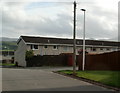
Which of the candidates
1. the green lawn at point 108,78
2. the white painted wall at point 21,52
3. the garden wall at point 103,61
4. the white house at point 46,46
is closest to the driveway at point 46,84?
the green lawn at point 108,78

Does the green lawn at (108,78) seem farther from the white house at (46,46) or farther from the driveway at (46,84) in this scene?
the white house at (46,46)

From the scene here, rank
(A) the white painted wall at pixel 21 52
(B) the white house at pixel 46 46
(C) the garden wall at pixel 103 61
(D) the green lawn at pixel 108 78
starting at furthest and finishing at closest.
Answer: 1. (B) the white house at pixel 46 46
2. (A) the white painted wall at pixel 21 52
3. (C) the garden wall at pixel 103 61
4. (D) the green lawn at pixel 108 78

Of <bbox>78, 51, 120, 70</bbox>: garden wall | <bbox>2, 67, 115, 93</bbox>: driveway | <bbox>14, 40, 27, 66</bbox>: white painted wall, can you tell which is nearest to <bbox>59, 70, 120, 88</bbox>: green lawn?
<bbox>2, 67, 115, 93</bbox>: driveway

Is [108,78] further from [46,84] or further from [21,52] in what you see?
[21,52]

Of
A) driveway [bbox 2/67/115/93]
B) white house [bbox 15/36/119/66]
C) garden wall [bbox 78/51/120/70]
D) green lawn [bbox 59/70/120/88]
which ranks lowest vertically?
driveway [bbox 2/67/115/93]

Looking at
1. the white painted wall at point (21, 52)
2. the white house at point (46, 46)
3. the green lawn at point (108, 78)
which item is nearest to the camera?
the green lawn at point (108, 78)

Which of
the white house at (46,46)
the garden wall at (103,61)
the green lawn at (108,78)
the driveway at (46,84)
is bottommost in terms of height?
the driveway at (46,84)

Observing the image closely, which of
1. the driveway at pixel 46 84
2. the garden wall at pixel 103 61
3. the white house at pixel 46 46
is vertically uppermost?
the white house at pixel 46 46

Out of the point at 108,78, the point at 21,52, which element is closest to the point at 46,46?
the point at 21,52

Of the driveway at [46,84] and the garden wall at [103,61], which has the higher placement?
the garden wall at [103,61]

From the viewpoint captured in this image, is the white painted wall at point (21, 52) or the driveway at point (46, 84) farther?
the white painted wall at point (21, 52)

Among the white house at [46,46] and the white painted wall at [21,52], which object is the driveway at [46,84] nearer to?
the white house at [46,46]

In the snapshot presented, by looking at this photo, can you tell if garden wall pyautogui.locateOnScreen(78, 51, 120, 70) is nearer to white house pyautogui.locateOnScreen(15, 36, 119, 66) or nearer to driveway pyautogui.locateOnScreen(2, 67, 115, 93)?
driveway pyautogui.locateOnScreen(2, 67, 115, 93)

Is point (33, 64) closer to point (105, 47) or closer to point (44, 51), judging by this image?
point (44, 51)
